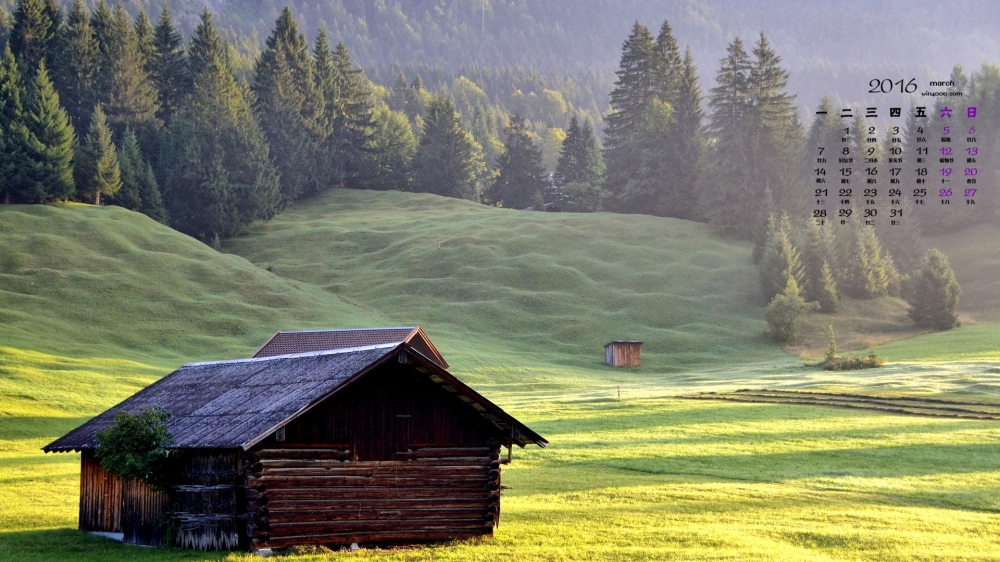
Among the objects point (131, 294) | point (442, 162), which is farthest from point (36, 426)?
point (442, 162)

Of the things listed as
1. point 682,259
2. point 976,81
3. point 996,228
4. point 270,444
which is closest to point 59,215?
point 682,259

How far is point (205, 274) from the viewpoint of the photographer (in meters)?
93.2

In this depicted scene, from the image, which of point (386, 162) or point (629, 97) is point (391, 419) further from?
point (386, 162)

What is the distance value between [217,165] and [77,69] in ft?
87.3

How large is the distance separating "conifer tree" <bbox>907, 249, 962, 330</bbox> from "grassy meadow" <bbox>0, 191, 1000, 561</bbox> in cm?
285

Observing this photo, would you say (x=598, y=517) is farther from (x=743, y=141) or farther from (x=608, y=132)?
(x=608, y=132)

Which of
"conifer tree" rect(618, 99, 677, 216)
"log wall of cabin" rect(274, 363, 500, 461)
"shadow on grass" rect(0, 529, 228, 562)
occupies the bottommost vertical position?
"shadow on grass" rect(0, 529, 228, 562)

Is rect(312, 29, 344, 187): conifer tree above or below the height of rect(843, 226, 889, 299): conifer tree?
above

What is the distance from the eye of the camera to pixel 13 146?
97.8 metres

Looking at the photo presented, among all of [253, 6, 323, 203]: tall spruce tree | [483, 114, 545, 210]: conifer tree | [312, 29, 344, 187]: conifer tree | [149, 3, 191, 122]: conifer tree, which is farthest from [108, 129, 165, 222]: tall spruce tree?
[483, 114, 545, 210]: conifer tree

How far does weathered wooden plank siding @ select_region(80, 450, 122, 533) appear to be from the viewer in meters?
29.8

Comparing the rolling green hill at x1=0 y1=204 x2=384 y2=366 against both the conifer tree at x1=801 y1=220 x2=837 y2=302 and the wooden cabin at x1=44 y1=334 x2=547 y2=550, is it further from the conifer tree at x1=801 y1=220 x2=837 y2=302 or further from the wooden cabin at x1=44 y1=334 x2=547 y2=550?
the wooden cabin at x1=44 y1=334 x2=547 y2=550

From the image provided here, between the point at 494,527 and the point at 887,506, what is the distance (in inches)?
506

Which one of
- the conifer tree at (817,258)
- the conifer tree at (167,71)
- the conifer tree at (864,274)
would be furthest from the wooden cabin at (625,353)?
the conifer tree at (167,71)
